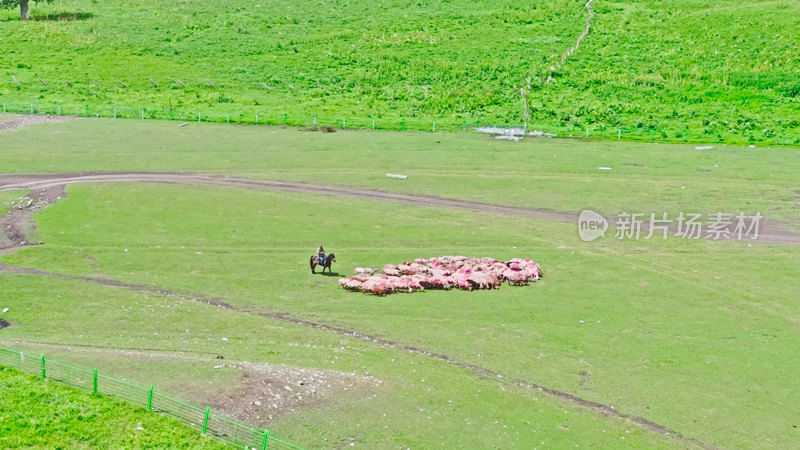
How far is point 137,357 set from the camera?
33000mm

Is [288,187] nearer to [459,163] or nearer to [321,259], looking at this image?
[459,163]

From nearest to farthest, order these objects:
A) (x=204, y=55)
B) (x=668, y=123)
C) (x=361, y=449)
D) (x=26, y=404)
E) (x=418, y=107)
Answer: (x=361, y=449), (x=26, y=404), (x=668, y=123), (x=418, y=107), (x=204, y=55)

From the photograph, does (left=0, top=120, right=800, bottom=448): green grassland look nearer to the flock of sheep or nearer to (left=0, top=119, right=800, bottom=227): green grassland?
(left=0, top=119, right=800, bottom=227): green grassland

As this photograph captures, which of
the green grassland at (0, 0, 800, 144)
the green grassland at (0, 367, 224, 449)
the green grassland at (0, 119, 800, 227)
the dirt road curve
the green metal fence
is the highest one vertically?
the green grassland at (0, 0, 800, 144)

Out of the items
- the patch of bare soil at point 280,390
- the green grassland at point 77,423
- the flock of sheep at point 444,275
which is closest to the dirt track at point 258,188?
the patch of bare soil at point 280,390

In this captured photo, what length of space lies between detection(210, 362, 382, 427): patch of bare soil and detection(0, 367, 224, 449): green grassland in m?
1.68

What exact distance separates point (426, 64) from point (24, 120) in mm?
41706

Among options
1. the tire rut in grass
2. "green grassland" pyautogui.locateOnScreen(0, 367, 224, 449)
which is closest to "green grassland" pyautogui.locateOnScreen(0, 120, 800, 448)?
the tire rut in grass

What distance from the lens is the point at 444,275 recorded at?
42656 mm

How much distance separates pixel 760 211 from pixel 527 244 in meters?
15.9

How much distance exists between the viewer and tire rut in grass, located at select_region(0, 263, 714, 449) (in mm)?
29375

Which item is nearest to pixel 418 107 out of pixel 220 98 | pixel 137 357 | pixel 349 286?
pixel 220 98

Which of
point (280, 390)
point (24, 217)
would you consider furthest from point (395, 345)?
point (24, 217)

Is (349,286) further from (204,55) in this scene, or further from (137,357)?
(204,55)
